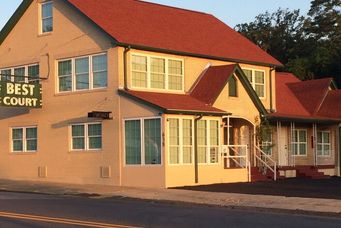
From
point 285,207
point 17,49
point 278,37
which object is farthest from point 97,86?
point 278,37

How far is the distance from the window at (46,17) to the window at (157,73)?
5844mm

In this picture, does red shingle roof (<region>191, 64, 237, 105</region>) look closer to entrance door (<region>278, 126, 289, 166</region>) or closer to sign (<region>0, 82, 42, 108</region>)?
entrance door (<region>278, 126, 289, 166</region>)

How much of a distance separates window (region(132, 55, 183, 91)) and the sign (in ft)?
18.2

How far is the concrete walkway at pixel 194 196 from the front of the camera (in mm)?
18844

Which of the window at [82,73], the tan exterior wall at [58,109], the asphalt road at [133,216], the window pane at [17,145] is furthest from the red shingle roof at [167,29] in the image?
the asphalt road at [133,216]

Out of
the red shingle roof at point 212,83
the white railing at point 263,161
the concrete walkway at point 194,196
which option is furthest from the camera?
the white railing at point 263,161

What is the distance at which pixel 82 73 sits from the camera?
2995 cm

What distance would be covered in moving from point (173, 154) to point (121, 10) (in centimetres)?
845

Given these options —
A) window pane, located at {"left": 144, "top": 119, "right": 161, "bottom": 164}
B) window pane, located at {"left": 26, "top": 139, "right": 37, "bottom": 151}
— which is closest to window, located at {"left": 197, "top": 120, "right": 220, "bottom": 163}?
window pane, located at {"left": 144, "top": 119, "right": 161, "bottom": 164}

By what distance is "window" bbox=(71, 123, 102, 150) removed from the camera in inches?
1150

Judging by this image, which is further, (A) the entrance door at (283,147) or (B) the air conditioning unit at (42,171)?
(A) the entrance door at (283,147)

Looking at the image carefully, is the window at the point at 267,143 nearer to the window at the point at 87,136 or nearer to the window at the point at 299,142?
the window at the point at 299,142

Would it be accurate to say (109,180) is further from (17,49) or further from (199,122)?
(17,49)

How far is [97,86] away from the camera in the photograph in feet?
95.9
